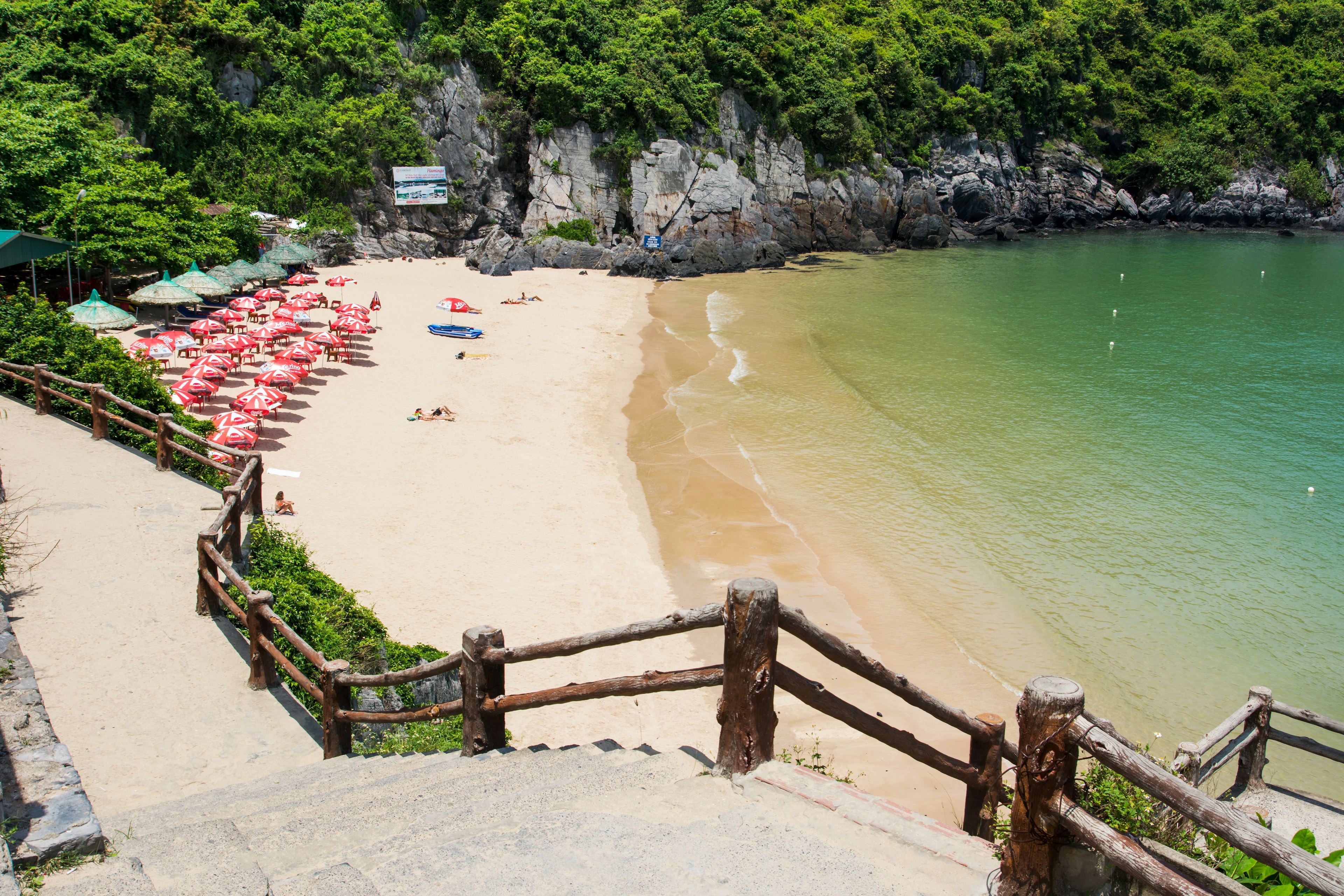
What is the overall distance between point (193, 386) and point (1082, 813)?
22.6 meters

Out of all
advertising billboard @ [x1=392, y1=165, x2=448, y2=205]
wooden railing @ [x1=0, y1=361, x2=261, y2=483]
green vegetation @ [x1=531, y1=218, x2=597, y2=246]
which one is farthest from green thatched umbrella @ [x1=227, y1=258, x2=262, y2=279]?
wooden railing @ [x1=0, y1=361, x2=261, y2=483]

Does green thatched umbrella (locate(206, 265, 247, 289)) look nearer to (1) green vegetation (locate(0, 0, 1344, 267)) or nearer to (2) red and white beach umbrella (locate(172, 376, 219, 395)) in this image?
(1) green vegetation (locate(0, 0, 1344, 267))

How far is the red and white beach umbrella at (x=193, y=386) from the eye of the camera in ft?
70.2

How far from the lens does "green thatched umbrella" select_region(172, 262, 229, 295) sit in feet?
94.1

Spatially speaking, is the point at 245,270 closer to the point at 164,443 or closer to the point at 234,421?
the point at 234,421

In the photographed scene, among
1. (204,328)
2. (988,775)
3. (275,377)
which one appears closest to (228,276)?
(204,328)

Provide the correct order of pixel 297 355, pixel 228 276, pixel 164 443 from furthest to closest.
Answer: pixel 228 276, pixel 297 355, pixel 164 443

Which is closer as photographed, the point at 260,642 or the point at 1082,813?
the point at 1082,813

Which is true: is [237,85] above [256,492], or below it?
above

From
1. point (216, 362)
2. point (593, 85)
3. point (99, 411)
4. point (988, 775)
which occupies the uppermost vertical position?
point (593, 85)

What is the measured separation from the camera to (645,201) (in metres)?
52.6

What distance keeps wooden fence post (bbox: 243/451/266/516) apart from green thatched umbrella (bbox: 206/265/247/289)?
23.4 m

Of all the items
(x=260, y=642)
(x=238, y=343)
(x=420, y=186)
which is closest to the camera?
(x=260, y=642)

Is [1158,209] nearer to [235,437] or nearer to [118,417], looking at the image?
[235,437]
